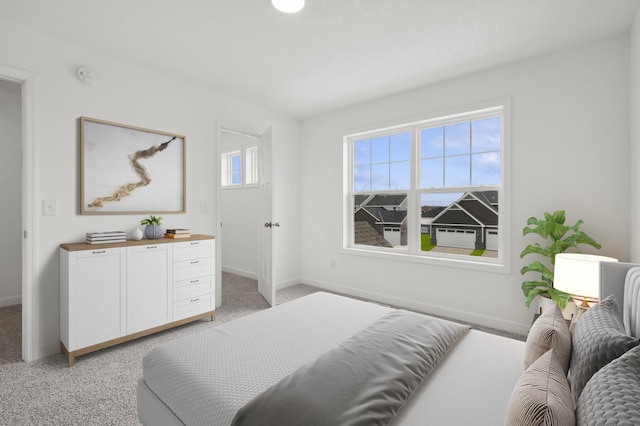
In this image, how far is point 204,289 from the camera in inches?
126

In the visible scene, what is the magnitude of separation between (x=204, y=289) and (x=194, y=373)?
209 centimetres

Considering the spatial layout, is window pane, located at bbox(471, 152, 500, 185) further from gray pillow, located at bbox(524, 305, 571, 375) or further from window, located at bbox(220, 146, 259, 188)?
window, located at bbox(220, 146, 259, 188)

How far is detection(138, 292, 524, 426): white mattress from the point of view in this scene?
1.06 m

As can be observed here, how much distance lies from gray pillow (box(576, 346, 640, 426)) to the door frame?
336 centimetres

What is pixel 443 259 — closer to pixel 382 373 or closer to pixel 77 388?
pixel 382 373

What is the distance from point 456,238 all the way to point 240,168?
3673mm

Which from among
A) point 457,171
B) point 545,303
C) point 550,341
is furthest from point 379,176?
point 550,341

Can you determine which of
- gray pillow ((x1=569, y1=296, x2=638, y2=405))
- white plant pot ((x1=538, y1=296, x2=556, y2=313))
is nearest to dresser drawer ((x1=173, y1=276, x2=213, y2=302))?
gray pillow ((x1=569, y1=296, x2=638, y2=405))

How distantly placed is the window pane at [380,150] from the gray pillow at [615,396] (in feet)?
11.4

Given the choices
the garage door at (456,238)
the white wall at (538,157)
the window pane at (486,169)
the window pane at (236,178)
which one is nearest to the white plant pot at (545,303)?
the white wall at (538,157)

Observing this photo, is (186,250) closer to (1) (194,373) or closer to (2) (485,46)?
(1) (194,373)

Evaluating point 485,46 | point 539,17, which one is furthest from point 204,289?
point 539,17

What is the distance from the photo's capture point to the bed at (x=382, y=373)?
907mm

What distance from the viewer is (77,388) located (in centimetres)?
204
